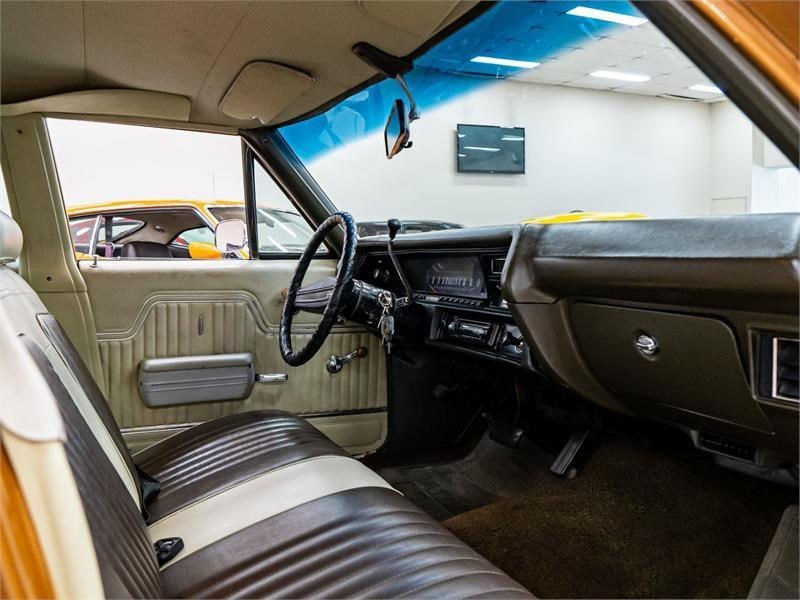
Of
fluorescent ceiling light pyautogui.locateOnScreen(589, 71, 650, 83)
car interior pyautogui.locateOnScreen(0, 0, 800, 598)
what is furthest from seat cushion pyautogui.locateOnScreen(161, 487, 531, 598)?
fluorescent ceiling light pyautogui.locateOnScreen(589, 71, 650, 83)

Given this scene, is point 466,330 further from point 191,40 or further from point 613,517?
point 191,40

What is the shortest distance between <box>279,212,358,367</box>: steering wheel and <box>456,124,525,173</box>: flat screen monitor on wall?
201cm

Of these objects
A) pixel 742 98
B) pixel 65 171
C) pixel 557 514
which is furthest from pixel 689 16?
pixel 65 171

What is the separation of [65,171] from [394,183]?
172cm

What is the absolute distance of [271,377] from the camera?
2330 mm

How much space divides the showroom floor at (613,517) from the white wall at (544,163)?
104cm

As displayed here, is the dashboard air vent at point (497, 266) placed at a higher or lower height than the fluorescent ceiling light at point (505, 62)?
lower

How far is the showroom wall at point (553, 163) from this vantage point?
108 inches

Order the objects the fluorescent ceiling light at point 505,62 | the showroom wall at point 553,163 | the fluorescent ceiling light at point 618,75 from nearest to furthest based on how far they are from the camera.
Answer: the showroom wall at point 553,163, the fluorescent ceiling light at point 505,62, the fluorescent ceiling light at point 618,75

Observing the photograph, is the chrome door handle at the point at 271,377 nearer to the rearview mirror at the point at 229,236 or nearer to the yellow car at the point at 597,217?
the rearview mirror at the point at 229,236

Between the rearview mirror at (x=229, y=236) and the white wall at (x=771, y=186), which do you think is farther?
the rearview mirror at (x=229, y=236)

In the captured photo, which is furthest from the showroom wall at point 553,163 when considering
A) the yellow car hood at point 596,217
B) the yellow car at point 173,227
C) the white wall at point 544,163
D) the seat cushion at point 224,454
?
the seat cushion at point 224,454

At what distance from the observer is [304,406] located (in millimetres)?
2402

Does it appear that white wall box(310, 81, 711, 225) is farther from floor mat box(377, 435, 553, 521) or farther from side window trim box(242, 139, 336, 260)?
floor mat box(377, 435, 553, 521)
